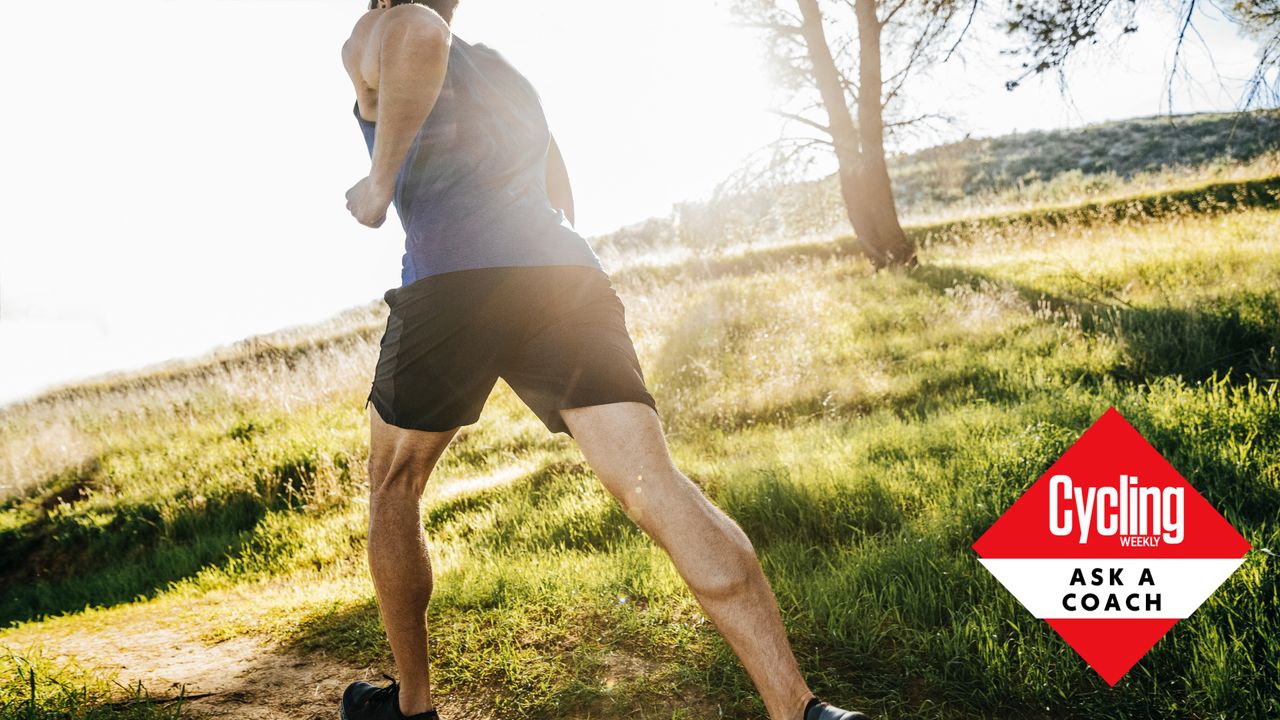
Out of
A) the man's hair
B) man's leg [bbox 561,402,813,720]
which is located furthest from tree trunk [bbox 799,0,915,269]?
man's leg [bbox 561,402,813,720]

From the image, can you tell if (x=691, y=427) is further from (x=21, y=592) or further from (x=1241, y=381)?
(x=21, y=592)

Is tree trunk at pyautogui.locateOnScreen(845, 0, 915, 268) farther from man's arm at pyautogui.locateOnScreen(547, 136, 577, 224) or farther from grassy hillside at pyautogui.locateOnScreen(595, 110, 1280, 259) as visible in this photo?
man's arm at pyautogui.locateOnScreen(547, 136, 577, 224)

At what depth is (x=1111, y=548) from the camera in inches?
99.3

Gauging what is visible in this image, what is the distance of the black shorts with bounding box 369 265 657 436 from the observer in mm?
1541

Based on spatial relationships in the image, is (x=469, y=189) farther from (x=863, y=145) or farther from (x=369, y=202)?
(x=863, y=145)

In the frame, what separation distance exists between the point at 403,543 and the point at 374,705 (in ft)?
1.93

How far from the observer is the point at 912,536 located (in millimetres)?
2771

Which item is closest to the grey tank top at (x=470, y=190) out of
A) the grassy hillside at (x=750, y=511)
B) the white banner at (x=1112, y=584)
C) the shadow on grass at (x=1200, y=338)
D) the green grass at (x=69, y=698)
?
the grassy hillside at (x=750, y=511)

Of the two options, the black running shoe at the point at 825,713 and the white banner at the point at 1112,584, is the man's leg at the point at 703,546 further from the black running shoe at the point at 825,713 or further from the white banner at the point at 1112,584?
the white banner at the point at 1112,584

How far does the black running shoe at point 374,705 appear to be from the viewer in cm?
193

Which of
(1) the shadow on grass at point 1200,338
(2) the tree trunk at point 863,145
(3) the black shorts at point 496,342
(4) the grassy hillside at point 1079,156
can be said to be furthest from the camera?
(4) the grassy hillside at point 1079,156

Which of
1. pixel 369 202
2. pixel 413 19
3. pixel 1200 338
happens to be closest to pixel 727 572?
pixel 369 202

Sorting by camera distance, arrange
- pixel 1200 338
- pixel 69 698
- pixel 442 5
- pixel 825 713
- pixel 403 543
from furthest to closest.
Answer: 1. pixel 1200 338
2. pixel 69 698
3. pixel 403 543
4. pixel 442 5
5. pixel 825 713

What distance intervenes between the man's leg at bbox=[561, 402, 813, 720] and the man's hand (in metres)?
0.74
